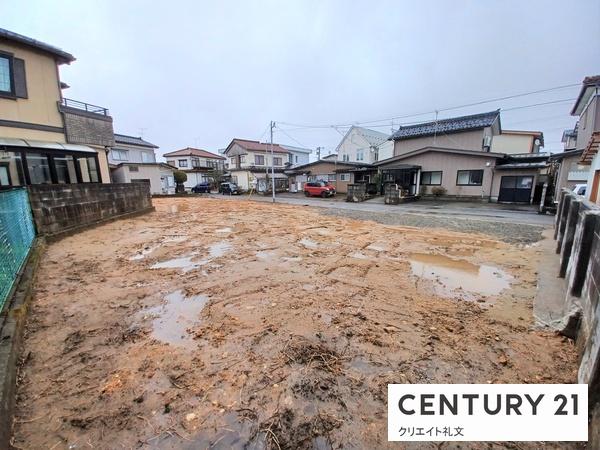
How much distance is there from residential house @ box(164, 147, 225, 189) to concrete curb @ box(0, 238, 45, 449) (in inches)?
1298

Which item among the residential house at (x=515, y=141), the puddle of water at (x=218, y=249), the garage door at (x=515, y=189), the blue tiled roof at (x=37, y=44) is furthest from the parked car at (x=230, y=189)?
the residential house at (x=515, y=141)

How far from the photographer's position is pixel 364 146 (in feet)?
100.0

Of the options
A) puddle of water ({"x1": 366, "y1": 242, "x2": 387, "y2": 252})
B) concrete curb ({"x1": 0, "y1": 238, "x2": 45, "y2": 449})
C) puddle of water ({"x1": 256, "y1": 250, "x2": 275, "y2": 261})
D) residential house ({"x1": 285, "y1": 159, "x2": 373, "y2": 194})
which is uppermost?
residential house ({"x1": 285, "y1": 159, "x2": 373, "y2": 194})

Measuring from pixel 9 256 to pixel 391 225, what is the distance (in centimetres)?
982

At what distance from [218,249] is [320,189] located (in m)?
17.9

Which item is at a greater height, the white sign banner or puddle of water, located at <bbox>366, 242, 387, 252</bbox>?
puddle of water, located at <bbox>366, 242, 387, 252</bbox>

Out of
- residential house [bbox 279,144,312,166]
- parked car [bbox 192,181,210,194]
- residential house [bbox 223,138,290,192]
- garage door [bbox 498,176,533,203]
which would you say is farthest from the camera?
residential house [bbox 279,144,312,166]

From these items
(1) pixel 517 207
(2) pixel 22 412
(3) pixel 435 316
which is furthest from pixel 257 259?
(1) pixel 517 207

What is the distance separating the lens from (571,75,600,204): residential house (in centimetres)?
811

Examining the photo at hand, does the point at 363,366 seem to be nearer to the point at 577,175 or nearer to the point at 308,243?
the point at 308,243

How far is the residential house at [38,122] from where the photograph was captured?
8844mm

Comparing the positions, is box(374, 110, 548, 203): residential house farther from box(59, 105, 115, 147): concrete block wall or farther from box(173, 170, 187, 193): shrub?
box(173, 170, 187, 193): shrub

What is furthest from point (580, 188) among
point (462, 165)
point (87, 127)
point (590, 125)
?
point (87, 127)

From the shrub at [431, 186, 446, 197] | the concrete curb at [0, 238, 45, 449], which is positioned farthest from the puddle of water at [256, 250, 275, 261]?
the shrub at [431, 186, 446, 197]
